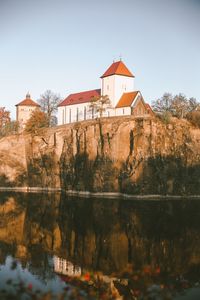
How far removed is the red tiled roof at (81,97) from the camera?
2367 inches

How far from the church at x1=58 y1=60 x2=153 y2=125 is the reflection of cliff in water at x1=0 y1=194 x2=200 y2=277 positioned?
→ 21.9 metres

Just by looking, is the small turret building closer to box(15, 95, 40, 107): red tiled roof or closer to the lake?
box(15, 95, 40, 107): red tiled roof

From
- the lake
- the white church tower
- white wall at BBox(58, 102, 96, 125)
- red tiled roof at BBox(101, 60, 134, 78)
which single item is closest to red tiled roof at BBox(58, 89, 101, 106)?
white wall at BBox(58, 102, 96, 125)

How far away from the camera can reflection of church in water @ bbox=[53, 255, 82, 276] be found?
46.5ft

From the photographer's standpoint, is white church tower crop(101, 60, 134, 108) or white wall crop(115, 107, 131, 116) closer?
white wall crop(115, 107, 131, 116)

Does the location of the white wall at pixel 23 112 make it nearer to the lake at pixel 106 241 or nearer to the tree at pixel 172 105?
the tree at pixel 172 105

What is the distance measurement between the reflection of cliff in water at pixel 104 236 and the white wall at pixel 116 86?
24748mm

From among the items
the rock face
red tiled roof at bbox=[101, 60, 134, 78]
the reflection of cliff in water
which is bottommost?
the reflection of cliff in water

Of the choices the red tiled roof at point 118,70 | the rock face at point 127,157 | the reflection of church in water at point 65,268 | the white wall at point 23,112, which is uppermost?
the red tiled roof at point 118,70

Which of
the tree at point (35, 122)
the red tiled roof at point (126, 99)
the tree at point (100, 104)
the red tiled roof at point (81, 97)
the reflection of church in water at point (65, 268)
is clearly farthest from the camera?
the tree at point (35, 122)

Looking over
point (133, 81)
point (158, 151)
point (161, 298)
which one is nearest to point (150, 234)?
point (161, 298)

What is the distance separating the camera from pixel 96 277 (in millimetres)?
13617

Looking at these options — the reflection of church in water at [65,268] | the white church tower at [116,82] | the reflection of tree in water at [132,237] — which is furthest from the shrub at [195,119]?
the reflection of church in water at [65,268]

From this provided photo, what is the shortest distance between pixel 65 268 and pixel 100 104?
43147 millimetres
